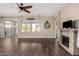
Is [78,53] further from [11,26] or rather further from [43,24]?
[11,26]

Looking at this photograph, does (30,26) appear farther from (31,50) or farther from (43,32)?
(31,50)

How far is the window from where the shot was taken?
1162cm

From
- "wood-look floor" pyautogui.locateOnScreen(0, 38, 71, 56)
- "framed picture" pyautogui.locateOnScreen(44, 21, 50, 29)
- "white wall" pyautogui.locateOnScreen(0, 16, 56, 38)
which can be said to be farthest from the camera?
"framed picture" pyautogui.locateOnScreen(44, 21, 50, 29)

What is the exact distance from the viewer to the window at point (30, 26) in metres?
11.6

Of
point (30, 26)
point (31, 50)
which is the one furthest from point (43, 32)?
point (31, 50)

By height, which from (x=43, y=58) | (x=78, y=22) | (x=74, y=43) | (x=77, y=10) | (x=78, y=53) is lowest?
(x=78, y=53)

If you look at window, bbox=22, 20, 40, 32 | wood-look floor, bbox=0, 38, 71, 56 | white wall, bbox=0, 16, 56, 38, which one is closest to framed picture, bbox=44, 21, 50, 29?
white wall, bbox=0, 16, 56, 38

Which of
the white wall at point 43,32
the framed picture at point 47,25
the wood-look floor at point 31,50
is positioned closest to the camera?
the wood-look floor at point 31,50

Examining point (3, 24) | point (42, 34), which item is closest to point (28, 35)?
point (42, 34)

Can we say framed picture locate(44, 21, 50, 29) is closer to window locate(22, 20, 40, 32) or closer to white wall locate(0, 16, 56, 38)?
white wall locate(0, 16, 56, 38)

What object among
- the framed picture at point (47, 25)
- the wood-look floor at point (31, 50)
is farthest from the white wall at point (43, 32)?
the wood-look floor at point (31, 50)

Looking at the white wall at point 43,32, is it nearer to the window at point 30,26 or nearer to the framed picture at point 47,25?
the framed picture at point 47,25

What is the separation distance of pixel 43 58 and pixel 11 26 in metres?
12.5

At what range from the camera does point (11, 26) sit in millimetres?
13023
